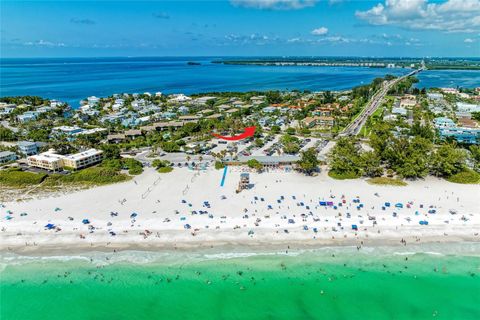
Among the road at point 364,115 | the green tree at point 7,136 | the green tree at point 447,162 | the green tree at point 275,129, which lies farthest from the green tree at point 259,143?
the green tree at point 7,136

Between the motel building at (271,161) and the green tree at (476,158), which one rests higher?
the green tree at (476,158)

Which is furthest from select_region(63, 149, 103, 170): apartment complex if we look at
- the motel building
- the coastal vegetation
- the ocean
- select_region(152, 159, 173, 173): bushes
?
the motel building

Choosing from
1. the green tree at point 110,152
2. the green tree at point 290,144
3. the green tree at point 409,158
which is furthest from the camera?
the green tree at point 290,144

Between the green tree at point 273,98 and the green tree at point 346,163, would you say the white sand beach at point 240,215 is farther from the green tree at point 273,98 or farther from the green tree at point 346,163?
the green tree at point 273,98

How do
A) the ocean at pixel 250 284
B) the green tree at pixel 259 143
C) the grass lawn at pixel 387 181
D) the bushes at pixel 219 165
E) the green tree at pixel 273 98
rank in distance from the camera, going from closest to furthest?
the ocean at pixel 250 284 < the grass lawn at pixel 387 181 < the bushes at pixel 219 165 < the green tree at pixel 259 143 < the green tree at pixel 273 98

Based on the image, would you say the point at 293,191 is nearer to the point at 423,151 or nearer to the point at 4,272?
the point at 423,151

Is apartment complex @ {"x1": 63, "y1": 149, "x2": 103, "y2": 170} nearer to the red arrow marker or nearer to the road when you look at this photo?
the red arrow marker
